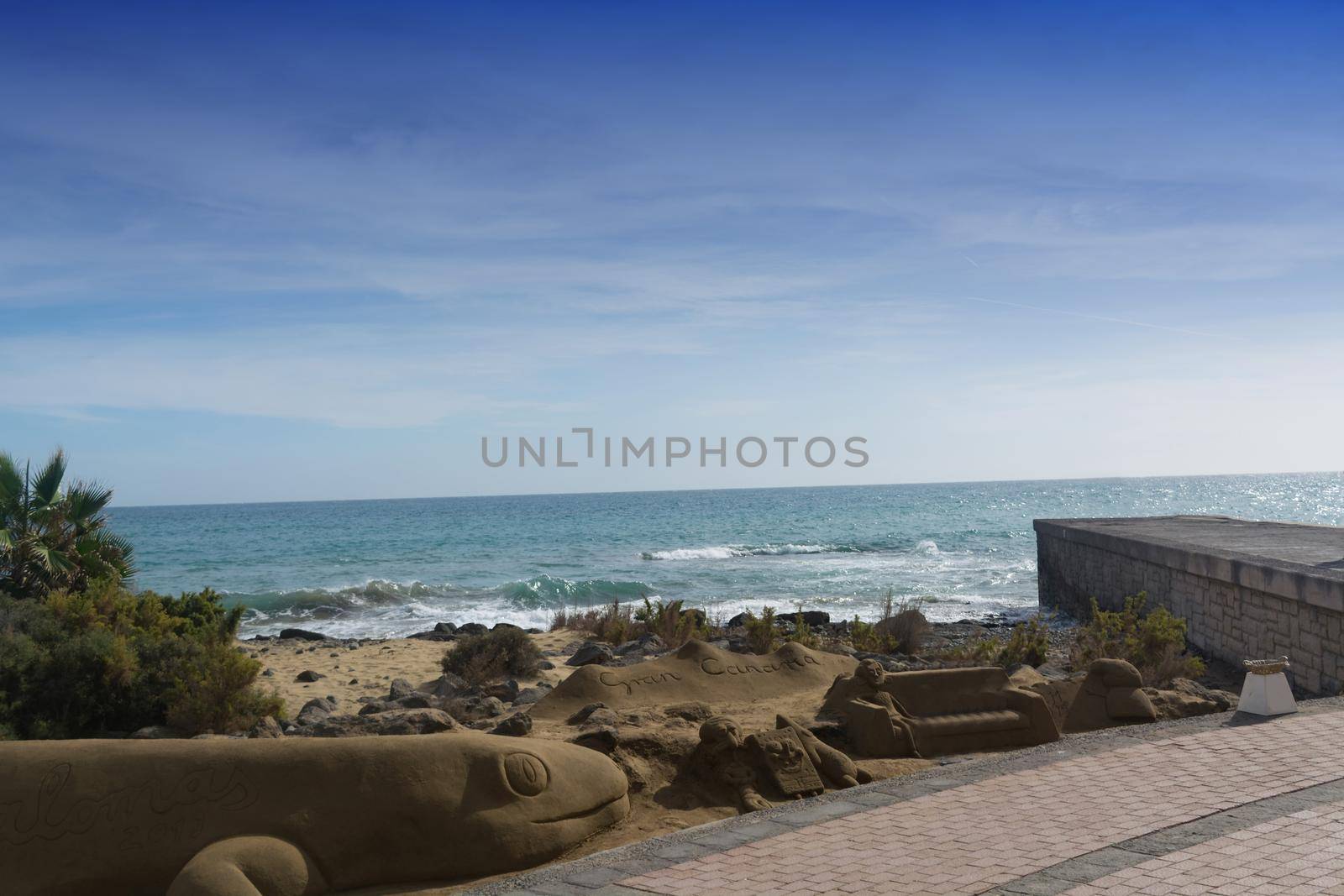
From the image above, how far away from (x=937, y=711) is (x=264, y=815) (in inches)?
205

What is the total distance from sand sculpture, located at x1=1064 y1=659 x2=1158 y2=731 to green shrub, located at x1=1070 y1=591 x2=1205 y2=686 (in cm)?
302

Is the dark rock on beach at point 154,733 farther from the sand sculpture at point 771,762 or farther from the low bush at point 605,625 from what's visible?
the low bush at point 605,625

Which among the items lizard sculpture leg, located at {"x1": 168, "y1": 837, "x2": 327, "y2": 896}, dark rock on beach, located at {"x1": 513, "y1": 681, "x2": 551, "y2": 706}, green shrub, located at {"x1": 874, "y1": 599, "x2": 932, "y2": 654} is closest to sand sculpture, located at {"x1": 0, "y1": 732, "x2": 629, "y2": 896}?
lizard sculpture leg, located at {"x1": 168, "y1": 837, "x2": 327, "y2": 896}

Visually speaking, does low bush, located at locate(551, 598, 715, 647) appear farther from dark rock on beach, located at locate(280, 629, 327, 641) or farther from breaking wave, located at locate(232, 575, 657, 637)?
breaking wave, located at locate(232, 575, 657, 637)

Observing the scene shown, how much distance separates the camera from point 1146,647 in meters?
13.0

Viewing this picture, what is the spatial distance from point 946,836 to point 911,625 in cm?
999

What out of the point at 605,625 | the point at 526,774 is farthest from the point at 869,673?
the point at 605,625

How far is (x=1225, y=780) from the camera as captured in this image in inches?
244

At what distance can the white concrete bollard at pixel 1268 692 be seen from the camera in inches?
324

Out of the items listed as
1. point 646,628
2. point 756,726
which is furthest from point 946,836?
point 646,628

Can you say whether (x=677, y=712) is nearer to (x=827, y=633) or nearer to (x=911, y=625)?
(x=911, y=625)

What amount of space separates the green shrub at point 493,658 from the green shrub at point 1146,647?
7.12m

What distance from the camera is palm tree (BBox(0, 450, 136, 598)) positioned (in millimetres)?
13258

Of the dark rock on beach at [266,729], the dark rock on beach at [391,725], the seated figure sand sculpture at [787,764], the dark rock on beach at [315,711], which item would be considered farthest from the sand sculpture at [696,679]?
the dark rock on beach at [315,711]
